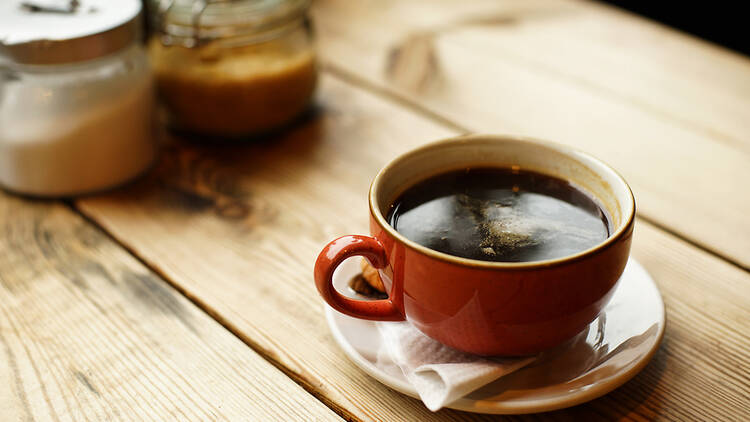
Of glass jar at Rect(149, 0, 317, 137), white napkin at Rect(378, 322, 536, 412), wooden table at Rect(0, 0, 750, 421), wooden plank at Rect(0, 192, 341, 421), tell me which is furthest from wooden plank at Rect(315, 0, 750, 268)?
wooden plank at Rect(0, 192, 341, 421)

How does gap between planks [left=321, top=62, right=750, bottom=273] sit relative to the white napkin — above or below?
below

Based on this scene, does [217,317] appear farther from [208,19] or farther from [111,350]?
[208,19]

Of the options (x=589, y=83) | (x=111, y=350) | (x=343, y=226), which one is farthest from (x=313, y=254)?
(x=589, y=83)

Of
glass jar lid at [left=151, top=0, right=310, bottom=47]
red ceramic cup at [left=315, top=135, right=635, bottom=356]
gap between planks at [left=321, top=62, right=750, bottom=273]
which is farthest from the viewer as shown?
glass jar lid at [left=151, top=0, right=310, bottom=47]

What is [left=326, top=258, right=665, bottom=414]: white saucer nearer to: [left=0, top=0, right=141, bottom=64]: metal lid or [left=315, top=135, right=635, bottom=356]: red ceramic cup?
[left=315, top=135, right=635, bottom=356]: red ceramic cup

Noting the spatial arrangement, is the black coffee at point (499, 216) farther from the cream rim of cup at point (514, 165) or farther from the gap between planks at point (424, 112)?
the gap between planks at point (424, 112)

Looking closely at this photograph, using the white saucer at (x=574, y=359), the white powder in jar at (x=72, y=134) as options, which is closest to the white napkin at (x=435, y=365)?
the white saucer at (x=574, y=359)
